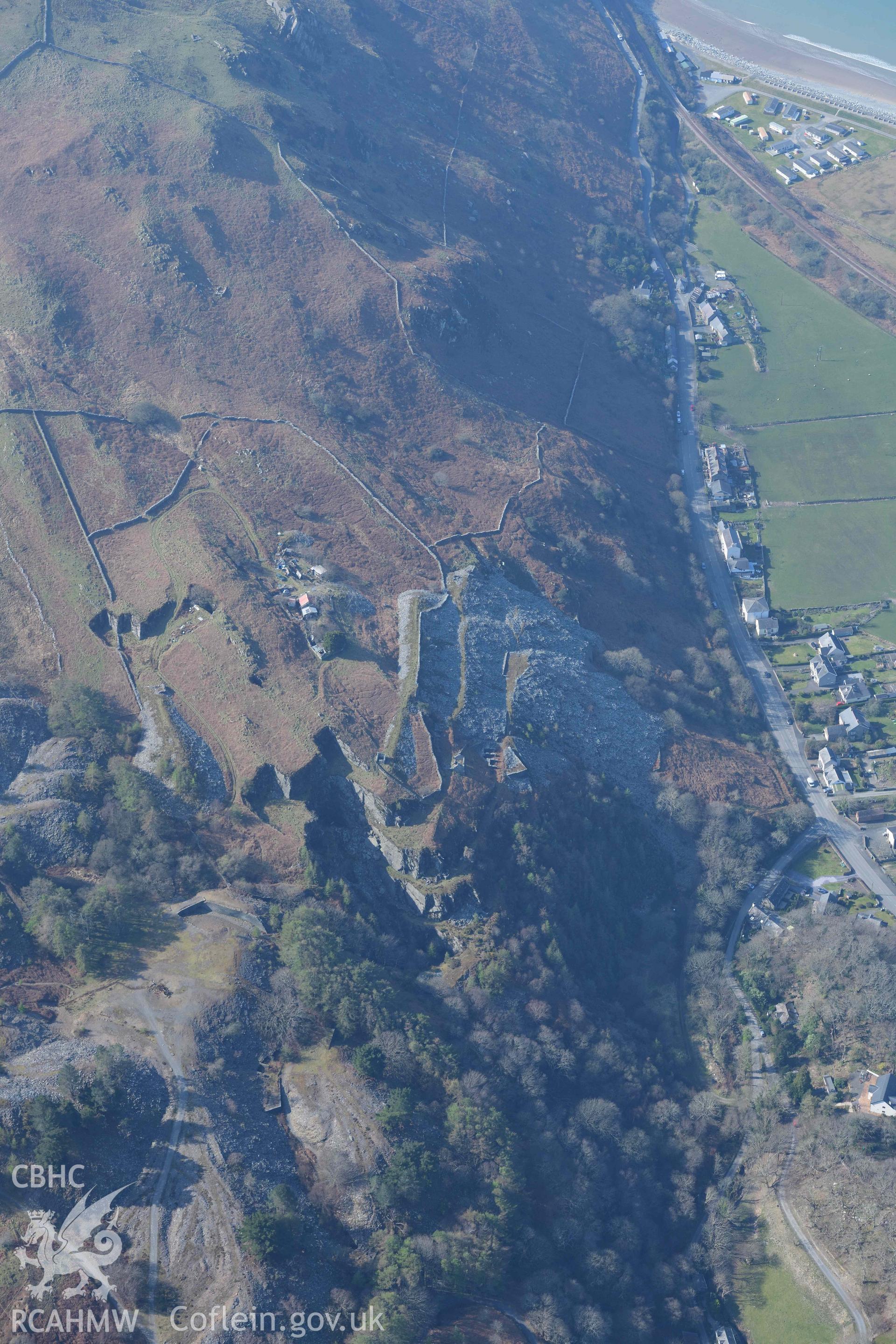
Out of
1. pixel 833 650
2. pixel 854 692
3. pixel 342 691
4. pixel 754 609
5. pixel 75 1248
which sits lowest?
pixel 75 1248

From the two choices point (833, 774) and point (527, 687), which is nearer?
point (527, 687)

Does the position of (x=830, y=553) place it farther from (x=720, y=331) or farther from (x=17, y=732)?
(x=17, y=732)

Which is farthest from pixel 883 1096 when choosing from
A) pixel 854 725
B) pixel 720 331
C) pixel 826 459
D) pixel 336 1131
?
pixel 720 331

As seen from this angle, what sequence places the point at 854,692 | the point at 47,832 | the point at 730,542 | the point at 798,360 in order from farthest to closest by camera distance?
1. the point at 798,360
2. the point at 730,542
3. the point at 854,692
4. the point at 47,832

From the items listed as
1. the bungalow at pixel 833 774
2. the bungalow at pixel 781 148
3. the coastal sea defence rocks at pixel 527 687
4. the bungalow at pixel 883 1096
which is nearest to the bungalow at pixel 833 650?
the bungalow at pixel 833 774

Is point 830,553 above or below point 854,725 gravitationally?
above

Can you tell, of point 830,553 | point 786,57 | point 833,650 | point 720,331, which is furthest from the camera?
point 786,57

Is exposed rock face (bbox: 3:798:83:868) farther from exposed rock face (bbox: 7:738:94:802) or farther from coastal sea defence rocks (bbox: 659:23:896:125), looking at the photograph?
coastal sea defence rocks (bbox: 659:23:896:125)

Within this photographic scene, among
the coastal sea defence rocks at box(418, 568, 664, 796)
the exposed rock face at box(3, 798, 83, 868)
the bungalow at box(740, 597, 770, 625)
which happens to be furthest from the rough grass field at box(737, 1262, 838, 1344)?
the bungalow at box(740, 597, 770, 625)
